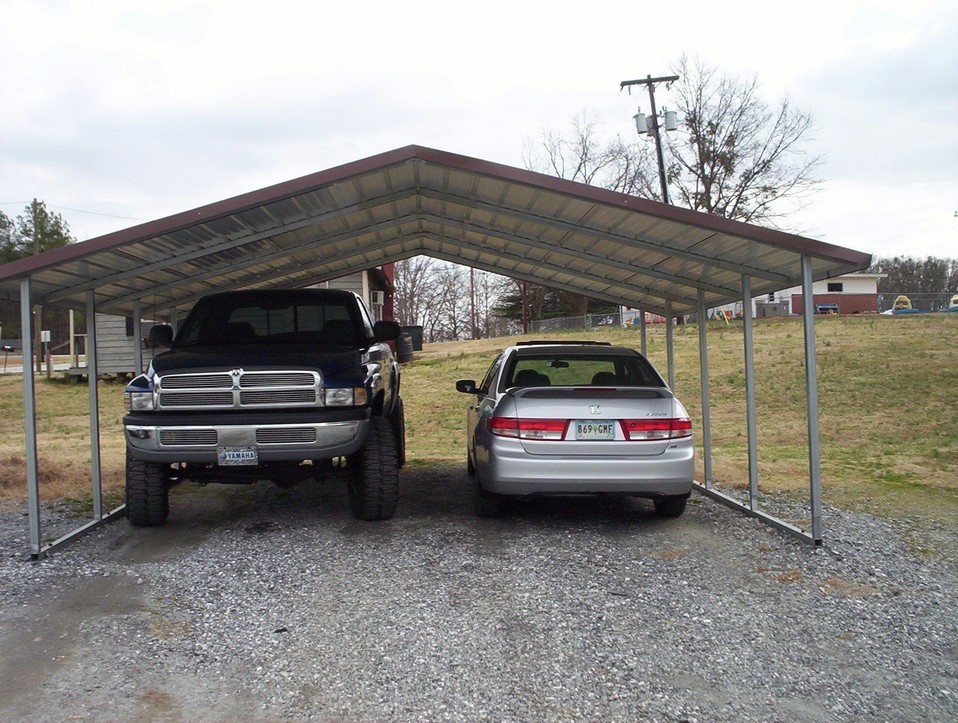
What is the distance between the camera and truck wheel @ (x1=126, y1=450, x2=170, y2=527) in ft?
24.8

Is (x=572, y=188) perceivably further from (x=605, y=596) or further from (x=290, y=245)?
(x=290, y=245)

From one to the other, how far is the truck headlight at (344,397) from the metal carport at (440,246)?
155 cm

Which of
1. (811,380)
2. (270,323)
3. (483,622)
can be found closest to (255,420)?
(270,323)

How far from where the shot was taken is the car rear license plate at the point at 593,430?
7.09 meters

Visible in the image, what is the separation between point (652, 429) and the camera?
7.15 meters

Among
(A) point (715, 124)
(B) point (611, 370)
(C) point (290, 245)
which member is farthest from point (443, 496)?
(A) point (715, 124)

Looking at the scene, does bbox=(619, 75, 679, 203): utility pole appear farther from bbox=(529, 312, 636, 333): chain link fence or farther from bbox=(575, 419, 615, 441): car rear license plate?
bbox=(575, 419, 615, 441): car rear license plate

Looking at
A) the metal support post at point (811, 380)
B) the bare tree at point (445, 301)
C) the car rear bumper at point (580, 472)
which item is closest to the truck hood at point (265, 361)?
the car rear bumper at point (580, 472)

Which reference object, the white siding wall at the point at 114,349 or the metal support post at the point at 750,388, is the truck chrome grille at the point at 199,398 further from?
the white siding wall at the point at 114,349

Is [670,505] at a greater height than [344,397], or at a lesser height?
lesser

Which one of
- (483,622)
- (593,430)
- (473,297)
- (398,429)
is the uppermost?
(473,297)

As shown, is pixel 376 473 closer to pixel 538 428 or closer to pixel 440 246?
pixel 538 428

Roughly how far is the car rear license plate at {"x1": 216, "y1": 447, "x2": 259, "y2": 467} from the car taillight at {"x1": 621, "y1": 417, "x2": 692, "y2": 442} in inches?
113

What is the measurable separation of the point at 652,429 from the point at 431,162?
2.68 meters
